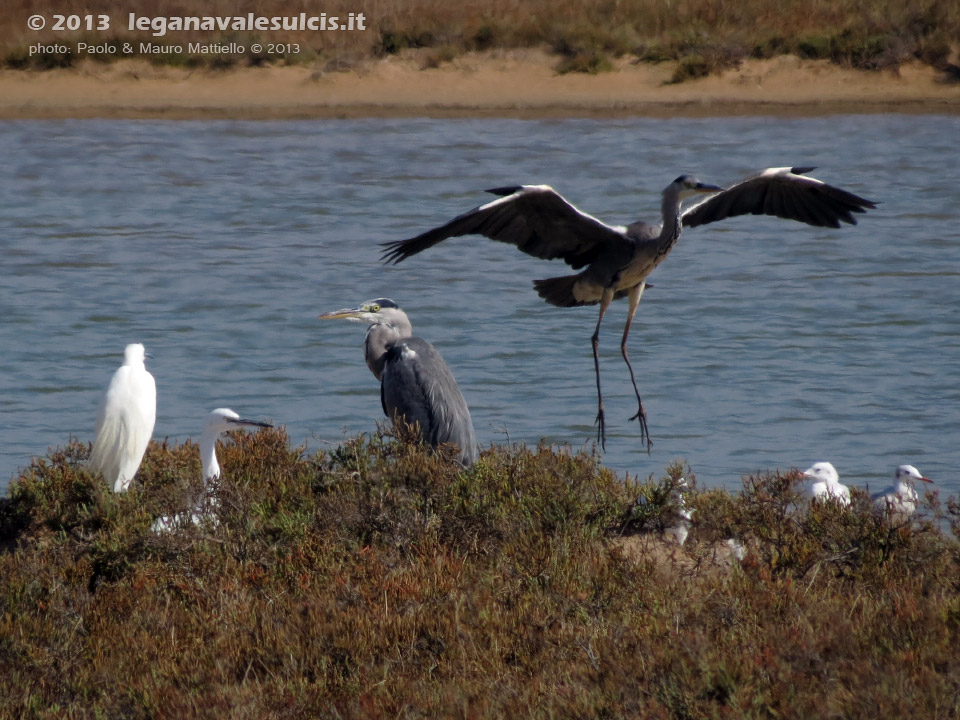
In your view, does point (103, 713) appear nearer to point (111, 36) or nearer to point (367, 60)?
point (367, 60)

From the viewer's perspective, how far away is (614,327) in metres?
13.2

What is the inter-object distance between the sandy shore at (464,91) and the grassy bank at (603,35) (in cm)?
25

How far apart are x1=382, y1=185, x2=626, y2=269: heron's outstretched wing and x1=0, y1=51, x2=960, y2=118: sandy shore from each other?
50.8ft

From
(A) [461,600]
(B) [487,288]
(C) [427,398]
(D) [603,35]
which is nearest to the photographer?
(A) [461,600]

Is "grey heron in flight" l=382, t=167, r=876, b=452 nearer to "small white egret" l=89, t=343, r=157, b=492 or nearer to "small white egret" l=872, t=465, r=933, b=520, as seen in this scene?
"small white egret" l=872, t=465, r=933, b=520

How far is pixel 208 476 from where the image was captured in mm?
5762

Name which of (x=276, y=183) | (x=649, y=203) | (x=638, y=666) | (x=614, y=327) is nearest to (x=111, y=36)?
(x=276, y=183)

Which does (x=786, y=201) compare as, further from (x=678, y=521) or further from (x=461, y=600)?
(x=461, y=600)

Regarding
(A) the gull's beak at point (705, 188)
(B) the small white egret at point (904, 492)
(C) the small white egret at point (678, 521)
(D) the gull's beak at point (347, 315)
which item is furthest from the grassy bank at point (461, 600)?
(A) the gull's beak at point (705, 188)

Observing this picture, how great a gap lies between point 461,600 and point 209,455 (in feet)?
6.57

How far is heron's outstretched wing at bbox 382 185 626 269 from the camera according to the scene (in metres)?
6.56

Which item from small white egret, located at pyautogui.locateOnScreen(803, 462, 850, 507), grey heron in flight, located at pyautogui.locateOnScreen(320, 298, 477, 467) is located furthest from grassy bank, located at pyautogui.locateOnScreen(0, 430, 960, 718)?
small white egret, located at pyautogui.locateOnScreen(803, 462, 850, 507)

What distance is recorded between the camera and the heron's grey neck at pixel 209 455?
19.3ft

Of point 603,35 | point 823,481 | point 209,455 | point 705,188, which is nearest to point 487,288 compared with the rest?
point 705,188
